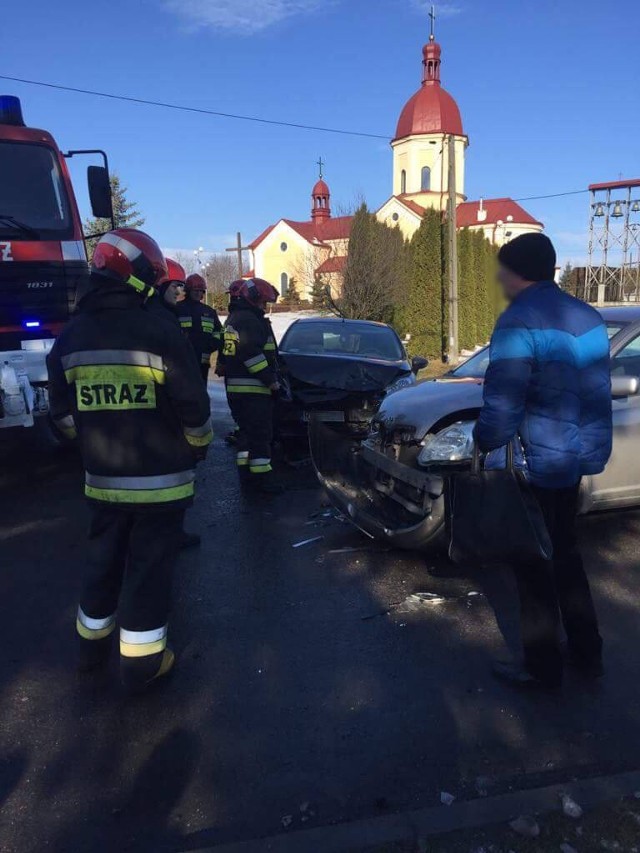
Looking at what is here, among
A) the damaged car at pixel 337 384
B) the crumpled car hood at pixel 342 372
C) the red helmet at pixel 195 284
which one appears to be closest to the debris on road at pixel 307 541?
the damaged car at pixel 337 384

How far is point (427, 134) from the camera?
57906 mm

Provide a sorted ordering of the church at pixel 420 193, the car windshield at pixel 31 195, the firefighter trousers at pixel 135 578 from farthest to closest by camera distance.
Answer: the church at pixel 420 193
the car windshield at pixel 31 195
the firefighter trousers at pixel 135 578

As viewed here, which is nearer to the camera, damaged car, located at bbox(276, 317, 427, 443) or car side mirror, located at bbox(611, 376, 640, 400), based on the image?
car side mirror, located at bbox(611, 376, 640, 400)

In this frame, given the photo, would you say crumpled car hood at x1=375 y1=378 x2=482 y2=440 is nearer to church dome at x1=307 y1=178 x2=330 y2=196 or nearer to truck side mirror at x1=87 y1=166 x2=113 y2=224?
truck side mirror at x1=87 y1=166 x2=113 y2=224

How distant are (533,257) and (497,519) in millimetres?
1078

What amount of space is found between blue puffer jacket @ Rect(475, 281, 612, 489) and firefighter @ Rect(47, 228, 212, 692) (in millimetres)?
1269

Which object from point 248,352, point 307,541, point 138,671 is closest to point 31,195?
point 248,352

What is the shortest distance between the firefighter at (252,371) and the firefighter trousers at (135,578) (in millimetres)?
3112

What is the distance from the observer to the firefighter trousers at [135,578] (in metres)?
2.94

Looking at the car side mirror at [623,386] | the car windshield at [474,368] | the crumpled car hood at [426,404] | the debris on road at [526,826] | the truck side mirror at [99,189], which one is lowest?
the debris on road at [526,826]

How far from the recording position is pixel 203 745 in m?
2.69

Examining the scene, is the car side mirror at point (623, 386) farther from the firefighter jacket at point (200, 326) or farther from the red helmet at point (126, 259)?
the firefighter jacket at point (200, 326)

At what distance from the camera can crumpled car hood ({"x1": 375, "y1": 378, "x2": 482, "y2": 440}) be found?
4.21m

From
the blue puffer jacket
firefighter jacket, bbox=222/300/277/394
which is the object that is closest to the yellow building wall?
firefighter jacket, bbox=222/300/277/394
